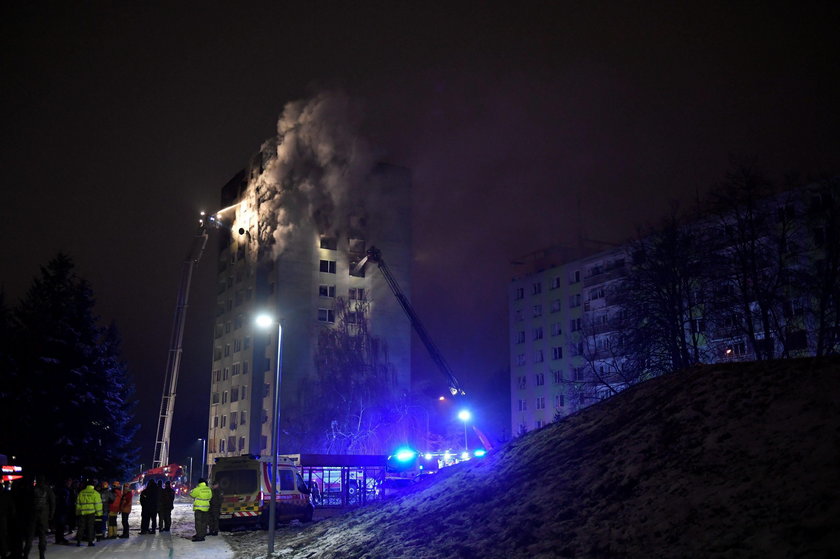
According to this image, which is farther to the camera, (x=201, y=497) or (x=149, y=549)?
(x=201, y=497)

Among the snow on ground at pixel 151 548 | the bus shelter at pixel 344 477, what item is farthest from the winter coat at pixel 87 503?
the bus shelter at pixel 344 477

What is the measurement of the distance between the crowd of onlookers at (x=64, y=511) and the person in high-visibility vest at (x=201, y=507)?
2.17m

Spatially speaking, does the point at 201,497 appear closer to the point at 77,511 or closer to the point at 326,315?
the point at 77,511

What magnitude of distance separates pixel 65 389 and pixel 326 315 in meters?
44.6

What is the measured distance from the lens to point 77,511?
72.7ft

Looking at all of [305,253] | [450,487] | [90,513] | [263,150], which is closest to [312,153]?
[263,150]

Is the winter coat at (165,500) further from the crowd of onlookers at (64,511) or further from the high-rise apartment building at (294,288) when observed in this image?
the high-rise apartment building at (294,288)

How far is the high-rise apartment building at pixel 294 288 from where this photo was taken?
2923 inches

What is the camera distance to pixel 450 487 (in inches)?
699

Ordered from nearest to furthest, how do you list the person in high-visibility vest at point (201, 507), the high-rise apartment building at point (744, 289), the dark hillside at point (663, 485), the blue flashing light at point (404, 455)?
the dark hillside at point (663, 485), the person in high-visibility vest at point (201, 507), the high-rise apartment building at point (744, 289), the blue flashing light at point (404, 455)

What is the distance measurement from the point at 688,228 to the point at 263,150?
37556 mm

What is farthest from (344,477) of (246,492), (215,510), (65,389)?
(215,510)

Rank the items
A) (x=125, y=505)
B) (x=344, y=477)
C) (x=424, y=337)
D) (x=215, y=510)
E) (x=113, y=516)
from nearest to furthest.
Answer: (x=215, y=510)
(x=113, y=516)
(x=125, y=505)
(x=344, y=477)
(x=424, y=337)

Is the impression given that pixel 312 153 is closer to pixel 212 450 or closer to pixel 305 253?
pixel 305 253
